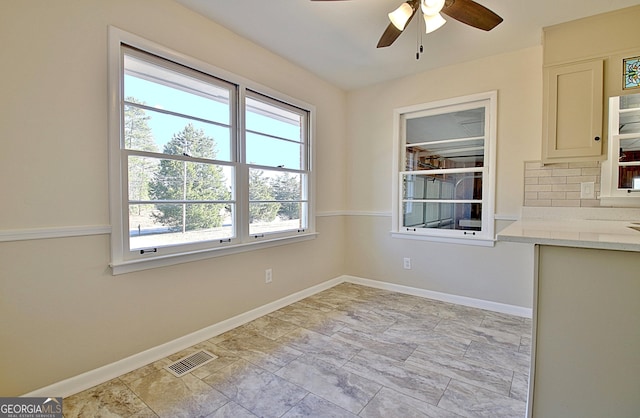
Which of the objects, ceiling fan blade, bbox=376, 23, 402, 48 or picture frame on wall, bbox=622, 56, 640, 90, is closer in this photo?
ceiling fan blade, bbox=376, 23, 402, 48

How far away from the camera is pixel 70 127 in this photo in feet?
5.71

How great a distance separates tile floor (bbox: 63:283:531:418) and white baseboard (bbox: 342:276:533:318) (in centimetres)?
11

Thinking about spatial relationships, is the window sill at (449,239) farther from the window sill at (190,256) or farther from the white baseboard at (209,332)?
the window sill at (190,256)

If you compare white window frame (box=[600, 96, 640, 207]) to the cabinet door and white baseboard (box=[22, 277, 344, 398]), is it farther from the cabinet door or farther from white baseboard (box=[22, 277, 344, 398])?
white baseboard (box=[22, 277, 344, 398])

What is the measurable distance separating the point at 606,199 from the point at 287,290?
2981 millimetres

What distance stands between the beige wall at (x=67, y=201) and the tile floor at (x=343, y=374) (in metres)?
0.28

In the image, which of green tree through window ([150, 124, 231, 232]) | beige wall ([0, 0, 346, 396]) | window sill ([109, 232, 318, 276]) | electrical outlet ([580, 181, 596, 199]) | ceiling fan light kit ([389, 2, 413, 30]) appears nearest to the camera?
beige wall ([0, 0, 346, 396])

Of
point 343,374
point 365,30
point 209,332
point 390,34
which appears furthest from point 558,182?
point 209,332

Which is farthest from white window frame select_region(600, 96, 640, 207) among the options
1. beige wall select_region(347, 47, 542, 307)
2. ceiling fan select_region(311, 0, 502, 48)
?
ceiling fan select_region(311, 0, 502, 48)

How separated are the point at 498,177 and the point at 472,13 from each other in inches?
66.4

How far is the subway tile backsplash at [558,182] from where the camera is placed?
2.57m

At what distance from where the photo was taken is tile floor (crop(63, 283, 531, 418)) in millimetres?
1641

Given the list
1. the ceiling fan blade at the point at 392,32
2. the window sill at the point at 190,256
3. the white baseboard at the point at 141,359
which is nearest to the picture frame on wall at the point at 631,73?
the ceiling fan blade at the point at 392,32

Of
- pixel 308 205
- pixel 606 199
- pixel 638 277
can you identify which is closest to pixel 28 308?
pixel 308 205
